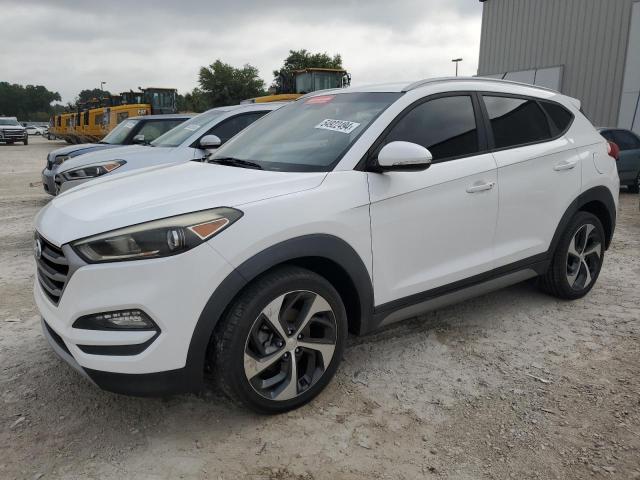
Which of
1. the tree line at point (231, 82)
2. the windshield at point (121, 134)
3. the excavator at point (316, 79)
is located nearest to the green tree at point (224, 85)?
the tree line at point (231, 82)

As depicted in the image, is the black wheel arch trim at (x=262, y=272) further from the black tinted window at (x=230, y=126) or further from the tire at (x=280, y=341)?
the black tinted window at (x=230, y=126)

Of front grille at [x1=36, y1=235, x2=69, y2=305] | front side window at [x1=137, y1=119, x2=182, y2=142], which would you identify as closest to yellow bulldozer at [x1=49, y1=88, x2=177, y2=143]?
front side window at [x1=137, y1=119, x2=182, y2=142]

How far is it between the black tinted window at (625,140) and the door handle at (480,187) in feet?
28.8

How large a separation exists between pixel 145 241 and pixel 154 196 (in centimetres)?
36

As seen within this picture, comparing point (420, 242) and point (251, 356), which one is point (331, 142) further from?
point (251, 356)

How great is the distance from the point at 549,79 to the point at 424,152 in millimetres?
16277

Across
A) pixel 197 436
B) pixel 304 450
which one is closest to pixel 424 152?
pixel 304 450

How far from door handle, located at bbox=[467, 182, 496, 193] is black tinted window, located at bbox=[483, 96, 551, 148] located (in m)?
0.33

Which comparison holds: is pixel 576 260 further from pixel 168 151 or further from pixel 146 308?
pixel 168 151

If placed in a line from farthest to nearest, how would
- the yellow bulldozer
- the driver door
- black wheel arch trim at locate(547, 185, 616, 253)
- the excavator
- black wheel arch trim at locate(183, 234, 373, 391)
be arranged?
the yellow bulldozer, the excavator, black wheel arch trim at locate(547, 185, 616, 253), the driver door, black wheel arch trim at locate(183, 234, 373, 391)

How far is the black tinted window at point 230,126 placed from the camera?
22.7ft

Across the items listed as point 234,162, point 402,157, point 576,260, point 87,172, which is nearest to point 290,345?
point 402,157

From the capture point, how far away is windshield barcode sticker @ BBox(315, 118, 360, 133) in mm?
3080

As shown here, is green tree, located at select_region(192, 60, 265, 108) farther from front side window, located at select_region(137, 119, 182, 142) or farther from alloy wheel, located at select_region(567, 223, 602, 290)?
alloy wheel, located at select_region(567, 223, 602, 290)
